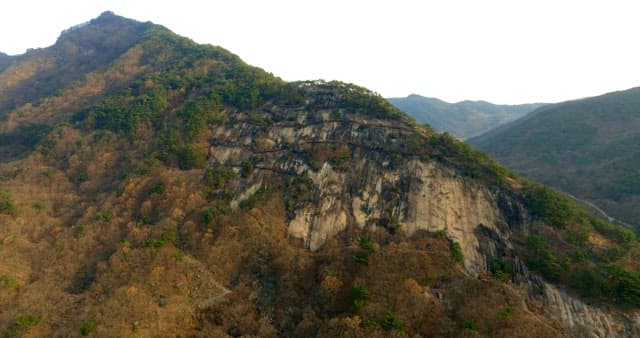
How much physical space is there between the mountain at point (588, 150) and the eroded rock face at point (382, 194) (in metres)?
41.7

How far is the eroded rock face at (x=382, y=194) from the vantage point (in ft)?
117

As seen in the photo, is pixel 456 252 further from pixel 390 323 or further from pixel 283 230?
pixel 283 230

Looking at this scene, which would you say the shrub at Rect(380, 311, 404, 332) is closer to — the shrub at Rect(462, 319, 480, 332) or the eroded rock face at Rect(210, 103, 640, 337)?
the shrub at Rect(462, 319, 480, 332)

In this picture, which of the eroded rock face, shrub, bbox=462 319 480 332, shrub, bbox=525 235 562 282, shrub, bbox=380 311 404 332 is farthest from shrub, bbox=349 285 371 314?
shrub, bbox=525 235 562 282

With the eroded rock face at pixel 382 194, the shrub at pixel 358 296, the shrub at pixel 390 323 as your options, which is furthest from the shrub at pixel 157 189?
the shrub at pixel 390 323

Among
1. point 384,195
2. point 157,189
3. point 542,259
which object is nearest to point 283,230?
point 384,195

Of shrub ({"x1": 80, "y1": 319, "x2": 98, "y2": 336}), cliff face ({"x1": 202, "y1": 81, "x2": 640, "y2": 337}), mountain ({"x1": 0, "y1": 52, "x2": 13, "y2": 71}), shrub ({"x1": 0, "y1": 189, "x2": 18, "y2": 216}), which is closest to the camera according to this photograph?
shrub ({"x1": 80, "y1": 319, "x2": 98, "y2": 336})

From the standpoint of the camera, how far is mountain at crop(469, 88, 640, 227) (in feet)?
240

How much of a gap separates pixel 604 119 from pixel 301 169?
113 metres

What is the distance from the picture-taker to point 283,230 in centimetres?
4525

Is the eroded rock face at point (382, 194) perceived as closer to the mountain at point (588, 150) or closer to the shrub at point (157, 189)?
the shrub at point (157, 189)

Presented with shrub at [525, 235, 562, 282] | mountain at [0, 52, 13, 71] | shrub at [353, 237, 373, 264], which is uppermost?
mountain at [0, 52, 13, 71]

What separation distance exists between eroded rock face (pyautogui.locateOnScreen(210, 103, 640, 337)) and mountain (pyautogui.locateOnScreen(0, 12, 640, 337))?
215 millimetres

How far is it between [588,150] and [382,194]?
8438cm
